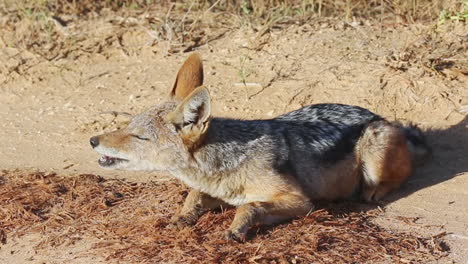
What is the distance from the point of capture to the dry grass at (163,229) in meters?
6.39

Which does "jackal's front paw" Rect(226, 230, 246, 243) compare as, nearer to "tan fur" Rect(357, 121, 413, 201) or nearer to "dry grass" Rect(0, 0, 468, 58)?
"tan fur" Rect(357, 121, 413, 201)

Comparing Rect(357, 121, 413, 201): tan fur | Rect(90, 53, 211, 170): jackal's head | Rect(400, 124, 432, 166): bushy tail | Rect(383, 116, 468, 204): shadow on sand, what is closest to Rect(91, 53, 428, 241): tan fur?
Rect(90, 53, 211, 170): jackal's head

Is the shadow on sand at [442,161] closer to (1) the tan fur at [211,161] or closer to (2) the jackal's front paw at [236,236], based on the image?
(1) the tan fur at [211,161]

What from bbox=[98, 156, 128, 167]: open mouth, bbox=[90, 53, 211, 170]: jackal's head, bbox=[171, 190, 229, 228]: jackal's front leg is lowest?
bbox=[171, 190, 229, 228]: jackal's front leg

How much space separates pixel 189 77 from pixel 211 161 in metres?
0.87

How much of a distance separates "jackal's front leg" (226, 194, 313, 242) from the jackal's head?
2.29ft

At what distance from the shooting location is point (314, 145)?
747 cm

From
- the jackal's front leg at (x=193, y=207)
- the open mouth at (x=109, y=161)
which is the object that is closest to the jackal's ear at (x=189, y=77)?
the open mouth at (x=109, y=161)

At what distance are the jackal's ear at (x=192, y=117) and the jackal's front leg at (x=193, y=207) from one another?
0.60m

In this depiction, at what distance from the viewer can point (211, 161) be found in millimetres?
6945

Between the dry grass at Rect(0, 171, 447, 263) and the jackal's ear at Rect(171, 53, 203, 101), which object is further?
the jackal's ear at Rect(171, 53, 203, 101)

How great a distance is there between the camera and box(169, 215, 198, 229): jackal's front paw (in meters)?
7.07

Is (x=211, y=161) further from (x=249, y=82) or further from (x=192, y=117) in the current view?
(x=249, y=82)

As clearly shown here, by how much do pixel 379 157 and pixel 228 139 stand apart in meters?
1.55
